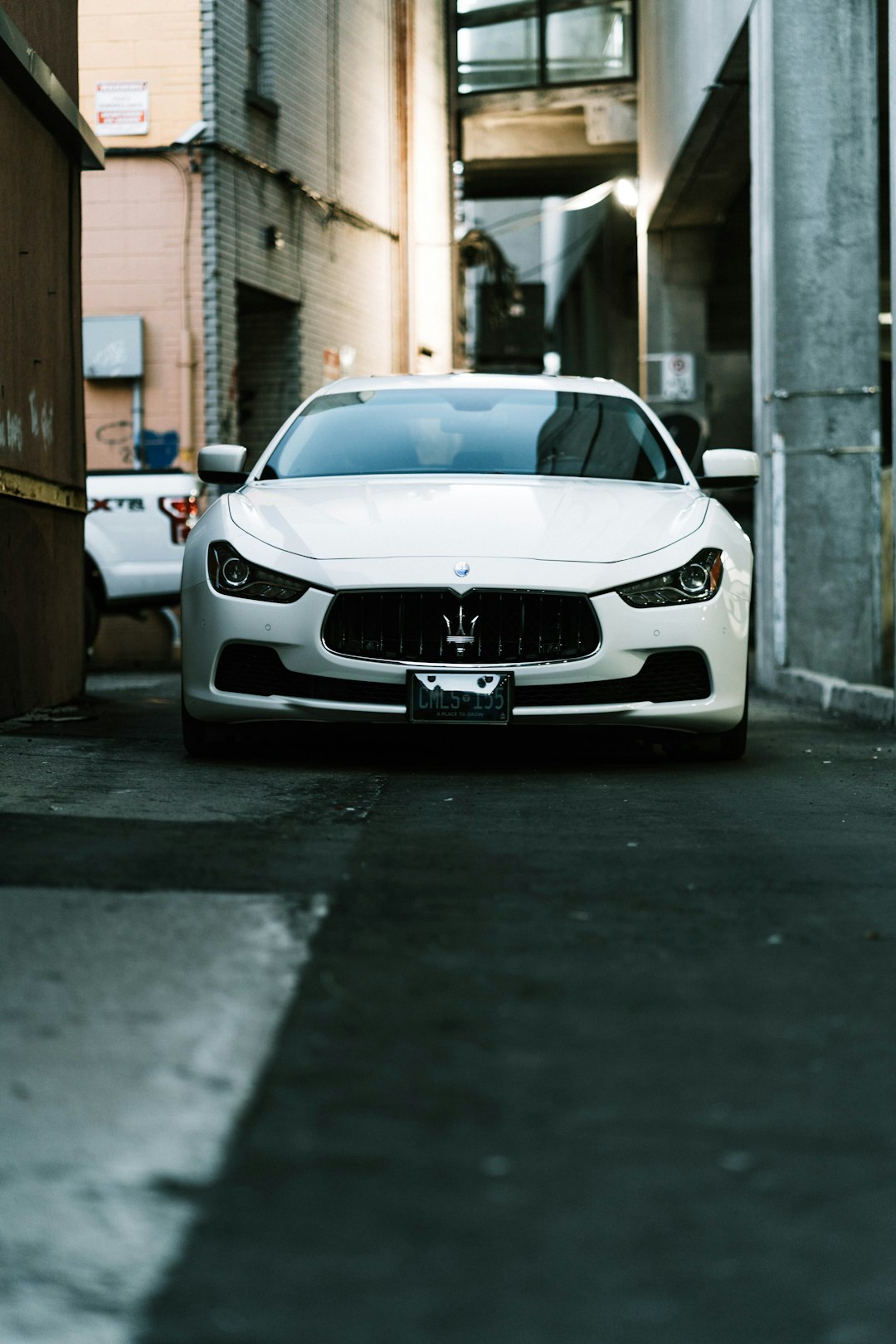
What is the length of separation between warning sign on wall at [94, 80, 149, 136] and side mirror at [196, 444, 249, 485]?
10708 mm

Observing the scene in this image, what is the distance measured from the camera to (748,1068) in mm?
2707

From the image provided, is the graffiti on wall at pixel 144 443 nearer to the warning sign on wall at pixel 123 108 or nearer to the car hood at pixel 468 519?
the warning sign on wall at pixel 123 108

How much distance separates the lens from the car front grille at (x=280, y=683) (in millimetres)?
6148

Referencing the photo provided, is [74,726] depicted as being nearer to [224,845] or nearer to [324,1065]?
[224,845]

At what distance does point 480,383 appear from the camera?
809 centimetres

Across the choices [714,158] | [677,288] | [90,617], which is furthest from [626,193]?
[90,617]

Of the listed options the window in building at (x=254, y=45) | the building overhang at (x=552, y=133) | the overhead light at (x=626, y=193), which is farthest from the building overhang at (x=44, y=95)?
the building overhang at (x=552, y=133)

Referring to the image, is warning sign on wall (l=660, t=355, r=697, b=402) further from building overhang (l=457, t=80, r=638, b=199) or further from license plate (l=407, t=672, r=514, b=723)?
license plate (l=407, t=672, r=514, b=723)

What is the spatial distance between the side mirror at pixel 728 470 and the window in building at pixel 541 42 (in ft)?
65.3

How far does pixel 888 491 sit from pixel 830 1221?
468 inches

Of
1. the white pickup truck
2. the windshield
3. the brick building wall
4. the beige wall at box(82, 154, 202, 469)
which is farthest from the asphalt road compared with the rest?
the brick building wall

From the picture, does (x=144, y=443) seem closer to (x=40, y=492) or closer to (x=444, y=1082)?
(x=40, y=492)

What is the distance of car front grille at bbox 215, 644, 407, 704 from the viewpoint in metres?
6.15

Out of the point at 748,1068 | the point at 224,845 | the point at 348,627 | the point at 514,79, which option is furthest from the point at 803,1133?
the point at 514,79
